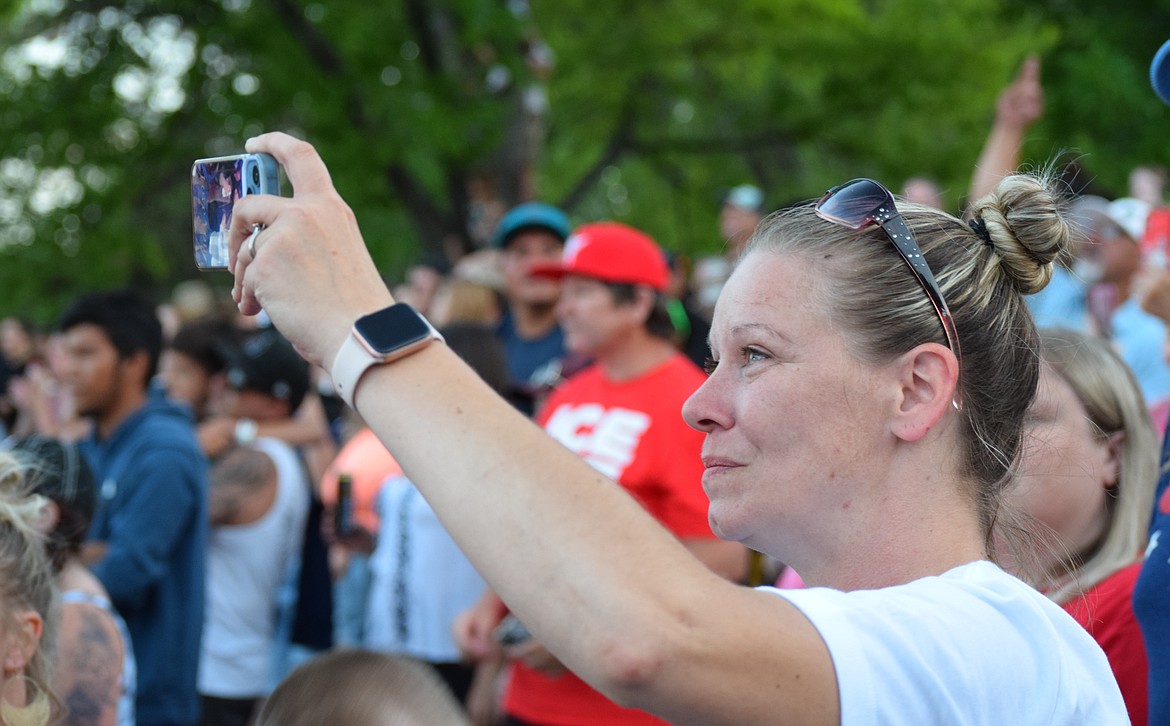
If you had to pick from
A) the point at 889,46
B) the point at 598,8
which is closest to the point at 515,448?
the point at 598,8

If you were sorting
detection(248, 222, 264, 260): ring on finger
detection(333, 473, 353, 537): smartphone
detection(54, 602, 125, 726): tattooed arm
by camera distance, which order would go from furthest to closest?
detection(333, 473, 353, 537): smartphone → detection(54, 602, 125, 726): tattooed arm → detection(248, 222, 264, 260): ring on finger

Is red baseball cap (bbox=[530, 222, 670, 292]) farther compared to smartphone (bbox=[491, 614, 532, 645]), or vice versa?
red baseball cap (bbox=[530, 222, 670, 292])

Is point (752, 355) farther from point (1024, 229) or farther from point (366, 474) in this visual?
point (366, 474)

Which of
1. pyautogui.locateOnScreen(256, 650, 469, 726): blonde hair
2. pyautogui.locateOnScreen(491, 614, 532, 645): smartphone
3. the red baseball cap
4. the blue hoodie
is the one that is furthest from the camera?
the red baseball cap

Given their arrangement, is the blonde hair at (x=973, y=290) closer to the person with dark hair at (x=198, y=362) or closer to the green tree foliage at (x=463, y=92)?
the person with dark hair at (x=198, y=362)

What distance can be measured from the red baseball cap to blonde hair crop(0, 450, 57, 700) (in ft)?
8.02

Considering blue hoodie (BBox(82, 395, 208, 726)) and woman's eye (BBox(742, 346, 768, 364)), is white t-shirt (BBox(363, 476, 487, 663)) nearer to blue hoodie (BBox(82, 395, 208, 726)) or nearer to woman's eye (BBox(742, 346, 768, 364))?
blue hoodie (BBox(82, 395, 208, 726))

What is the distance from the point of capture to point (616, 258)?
477cm

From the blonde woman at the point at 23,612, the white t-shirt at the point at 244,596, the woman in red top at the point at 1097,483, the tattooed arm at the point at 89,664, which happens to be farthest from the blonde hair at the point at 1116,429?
the white t-shirt at the point at 244,596

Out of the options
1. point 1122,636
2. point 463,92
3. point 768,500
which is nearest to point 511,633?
point 1122,636

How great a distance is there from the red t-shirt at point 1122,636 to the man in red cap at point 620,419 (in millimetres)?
1596

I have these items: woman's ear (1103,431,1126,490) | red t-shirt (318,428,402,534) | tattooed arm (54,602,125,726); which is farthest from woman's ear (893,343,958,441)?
red t-shirt (318,428,402,534)

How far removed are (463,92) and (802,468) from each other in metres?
9.77

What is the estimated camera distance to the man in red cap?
4.10 metres
